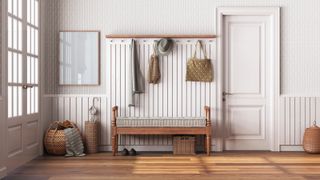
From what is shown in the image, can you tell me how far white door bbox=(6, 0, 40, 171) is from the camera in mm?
5660

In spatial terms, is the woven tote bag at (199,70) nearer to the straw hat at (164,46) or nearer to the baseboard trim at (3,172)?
the straw hat at (164,46)

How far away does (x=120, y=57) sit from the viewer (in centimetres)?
739

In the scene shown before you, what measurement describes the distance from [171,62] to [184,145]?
4.21 ft

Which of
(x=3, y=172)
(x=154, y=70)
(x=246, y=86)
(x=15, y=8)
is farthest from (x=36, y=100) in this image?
(x=246, y=86)

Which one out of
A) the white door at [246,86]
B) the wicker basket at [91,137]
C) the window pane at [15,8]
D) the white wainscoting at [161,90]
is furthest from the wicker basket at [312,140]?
the window pane at [15,8]

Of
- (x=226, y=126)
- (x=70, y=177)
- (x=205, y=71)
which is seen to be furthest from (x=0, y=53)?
(x=226, y=126)

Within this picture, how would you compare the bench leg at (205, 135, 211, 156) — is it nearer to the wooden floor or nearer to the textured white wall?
the wooden floor

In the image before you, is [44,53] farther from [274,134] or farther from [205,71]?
[274,134]

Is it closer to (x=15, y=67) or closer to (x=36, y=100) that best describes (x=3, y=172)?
(x=15, y=67)

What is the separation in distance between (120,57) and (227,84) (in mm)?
1715

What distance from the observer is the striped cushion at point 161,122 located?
6.90 meters

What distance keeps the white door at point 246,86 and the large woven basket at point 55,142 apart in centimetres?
249

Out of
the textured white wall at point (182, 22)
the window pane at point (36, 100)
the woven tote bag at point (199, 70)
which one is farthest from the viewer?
the textured white wall at point (182, 22)

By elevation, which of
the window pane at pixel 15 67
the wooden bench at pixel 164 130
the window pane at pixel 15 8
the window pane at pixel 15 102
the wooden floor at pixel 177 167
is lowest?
the wooden floor at pixel 177 167
